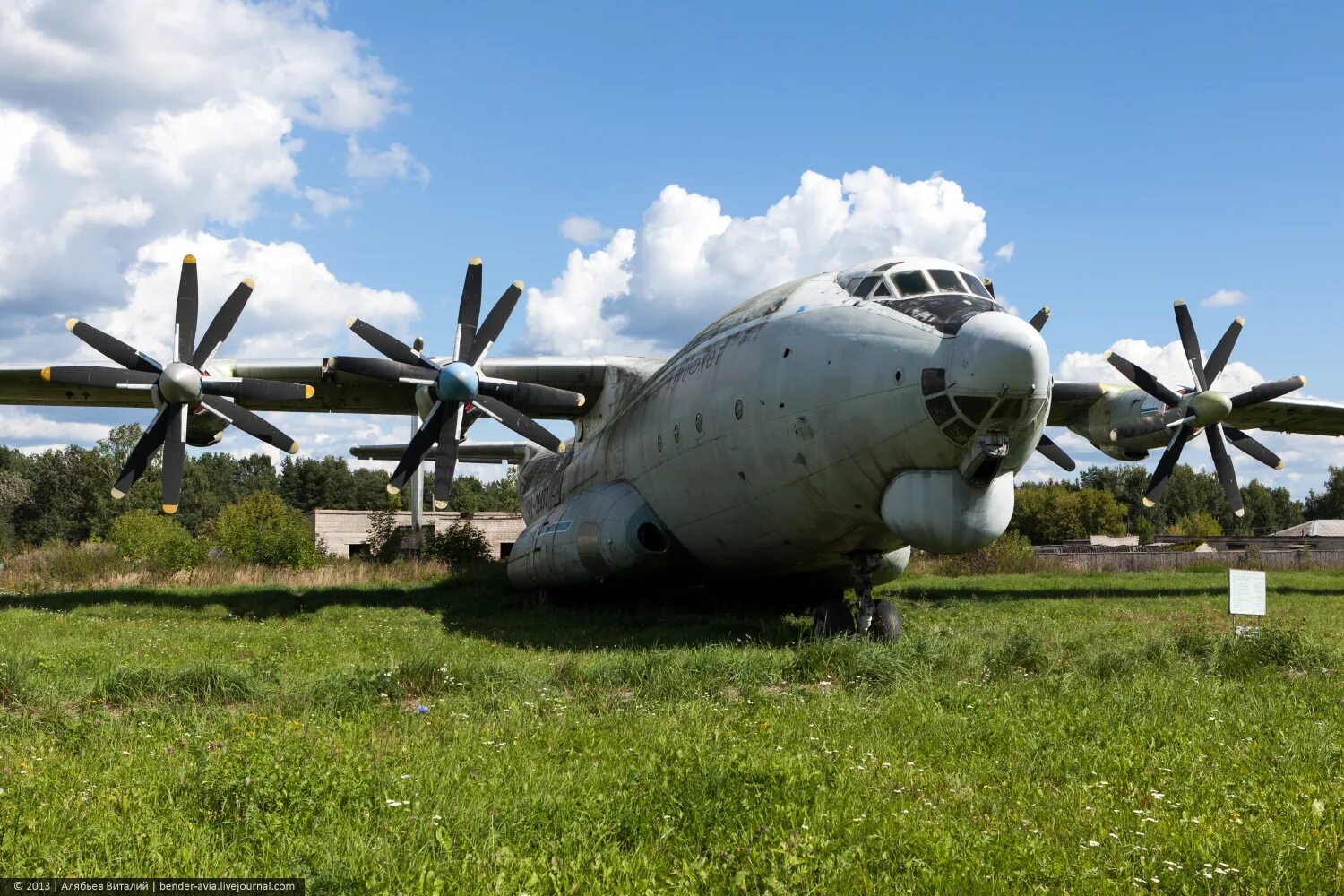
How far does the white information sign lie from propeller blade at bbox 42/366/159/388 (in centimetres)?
1701

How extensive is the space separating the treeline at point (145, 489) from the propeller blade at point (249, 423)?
2165 inches

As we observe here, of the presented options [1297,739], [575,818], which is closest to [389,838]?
[575,818]

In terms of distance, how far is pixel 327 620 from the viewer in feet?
51.2

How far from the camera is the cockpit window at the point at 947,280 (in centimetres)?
1115

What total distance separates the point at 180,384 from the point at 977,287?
12813 mm

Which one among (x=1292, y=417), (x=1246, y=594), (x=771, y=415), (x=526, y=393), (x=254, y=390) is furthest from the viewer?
(x=1292, y=417)

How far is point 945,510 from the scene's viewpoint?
33.6 ft

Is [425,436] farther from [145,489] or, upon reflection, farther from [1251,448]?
[145,489]

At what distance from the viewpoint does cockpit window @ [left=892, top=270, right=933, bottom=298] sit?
11.1 meters

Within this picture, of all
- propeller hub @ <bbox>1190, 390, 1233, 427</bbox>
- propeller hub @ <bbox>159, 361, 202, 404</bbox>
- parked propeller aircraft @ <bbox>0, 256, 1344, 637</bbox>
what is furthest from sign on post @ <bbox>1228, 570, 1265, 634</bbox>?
propeller hub @ <bbox>159, 361, 202, 404</bbox>

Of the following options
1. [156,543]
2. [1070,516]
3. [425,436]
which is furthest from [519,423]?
[1070,516]

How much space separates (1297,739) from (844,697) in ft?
10.5

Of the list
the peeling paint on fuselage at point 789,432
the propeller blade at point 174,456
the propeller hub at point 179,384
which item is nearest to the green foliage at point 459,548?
the propeller blade at point 174,456

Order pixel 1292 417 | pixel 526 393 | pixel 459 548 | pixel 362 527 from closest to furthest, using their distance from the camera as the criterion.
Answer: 1. pixel 526 393
2. pixel 1292 417
3. pixel 459 548
4. pixel 362 527
